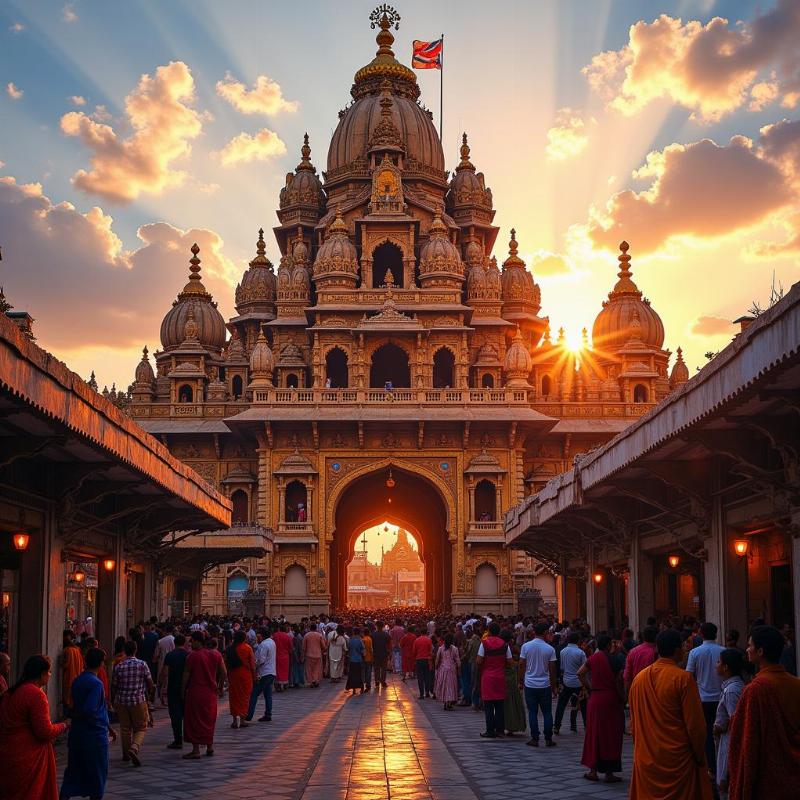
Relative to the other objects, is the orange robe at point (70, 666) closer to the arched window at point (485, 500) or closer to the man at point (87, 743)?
the man at point (87, 743)

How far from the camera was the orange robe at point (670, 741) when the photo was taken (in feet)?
26.5

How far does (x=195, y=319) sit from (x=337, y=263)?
12676 mm

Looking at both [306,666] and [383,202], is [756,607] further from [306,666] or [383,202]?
[383,202]

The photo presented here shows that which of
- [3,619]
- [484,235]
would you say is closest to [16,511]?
[3,619]

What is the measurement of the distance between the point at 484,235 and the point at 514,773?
49.9 metres

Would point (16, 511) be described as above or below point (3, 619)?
above

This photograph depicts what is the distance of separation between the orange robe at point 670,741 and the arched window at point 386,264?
45.8 meters

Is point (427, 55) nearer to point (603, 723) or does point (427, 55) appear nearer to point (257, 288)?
point (257, 288)

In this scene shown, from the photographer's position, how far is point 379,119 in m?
60.6

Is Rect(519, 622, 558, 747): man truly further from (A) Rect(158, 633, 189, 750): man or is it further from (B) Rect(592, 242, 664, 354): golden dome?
(B) Rect(592, 242, 664, 354): golden dome

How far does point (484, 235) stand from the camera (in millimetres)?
61312

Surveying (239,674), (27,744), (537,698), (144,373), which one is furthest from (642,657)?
(144,373)

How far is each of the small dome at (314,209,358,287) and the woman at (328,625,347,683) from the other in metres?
22.6

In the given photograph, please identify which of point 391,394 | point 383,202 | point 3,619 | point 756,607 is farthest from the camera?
point 383,202
